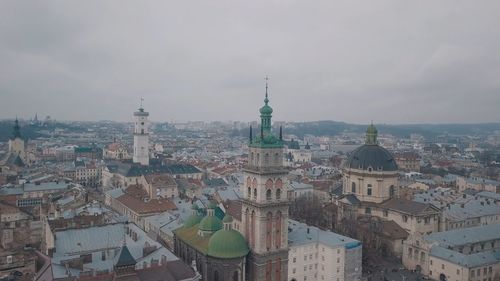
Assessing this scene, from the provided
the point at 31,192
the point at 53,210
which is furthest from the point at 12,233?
the point at 31,192

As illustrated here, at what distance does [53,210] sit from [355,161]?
5654cm

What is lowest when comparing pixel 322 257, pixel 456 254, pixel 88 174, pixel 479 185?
pixel 88 174

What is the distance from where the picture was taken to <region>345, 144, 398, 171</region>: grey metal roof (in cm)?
8938

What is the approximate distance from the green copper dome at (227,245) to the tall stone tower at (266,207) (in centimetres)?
185

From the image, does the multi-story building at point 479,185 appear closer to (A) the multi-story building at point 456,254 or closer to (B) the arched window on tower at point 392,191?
(B) the arched window on tower at point 392,191

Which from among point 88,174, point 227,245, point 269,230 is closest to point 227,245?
point 227,245

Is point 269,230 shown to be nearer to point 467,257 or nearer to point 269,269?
point 269,269

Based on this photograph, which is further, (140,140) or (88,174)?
(88,174)

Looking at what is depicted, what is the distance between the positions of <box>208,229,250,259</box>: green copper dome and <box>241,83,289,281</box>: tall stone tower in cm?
185

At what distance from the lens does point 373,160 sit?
8994 centimetres

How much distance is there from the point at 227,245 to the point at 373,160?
46.5 m

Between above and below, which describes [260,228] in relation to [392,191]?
above

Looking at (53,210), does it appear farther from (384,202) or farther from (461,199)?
(461,199)

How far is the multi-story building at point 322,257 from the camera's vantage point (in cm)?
6069
